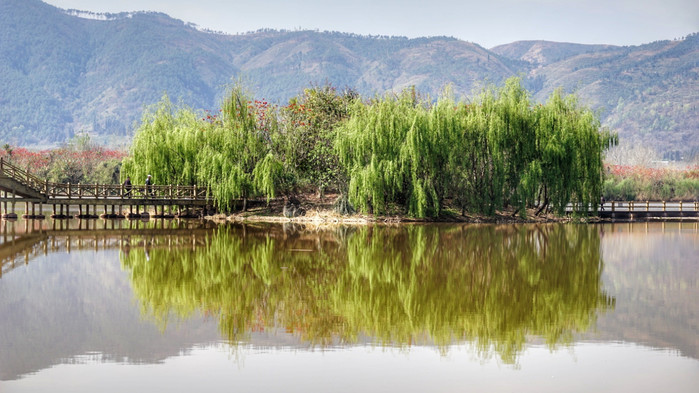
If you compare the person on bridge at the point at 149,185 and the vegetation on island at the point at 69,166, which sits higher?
the vegetation on island at the point at 69,166

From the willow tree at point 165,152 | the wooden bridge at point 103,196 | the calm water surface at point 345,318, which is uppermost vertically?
the willow tree at point 165,152

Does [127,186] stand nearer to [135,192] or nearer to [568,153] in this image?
[135,192]

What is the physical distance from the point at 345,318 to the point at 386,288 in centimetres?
360

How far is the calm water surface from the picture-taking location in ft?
37.0

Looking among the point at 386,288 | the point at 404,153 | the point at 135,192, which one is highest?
the point at 404,153

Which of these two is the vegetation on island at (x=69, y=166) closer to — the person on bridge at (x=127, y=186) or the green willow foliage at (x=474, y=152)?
the person on bridge at (x=127, y=186)

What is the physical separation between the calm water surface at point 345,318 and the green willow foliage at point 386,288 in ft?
0.20

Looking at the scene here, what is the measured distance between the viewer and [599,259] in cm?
2494

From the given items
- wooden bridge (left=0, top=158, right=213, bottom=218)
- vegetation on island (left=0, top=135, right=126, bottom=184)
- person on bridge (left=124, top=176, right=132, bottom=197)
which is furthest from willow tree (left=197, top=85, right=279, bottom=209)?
vegetation on island (left=0, top=135, right=126, bottom=184)

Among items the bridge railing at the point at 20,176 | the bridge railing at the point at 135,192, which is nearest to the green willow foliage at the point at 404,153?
the bridge railing at the point at 135,192

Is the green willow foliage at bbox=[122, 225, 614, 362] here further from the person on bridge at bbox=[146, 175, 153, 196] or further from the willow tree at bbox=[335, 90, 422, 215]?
the person on bridge at bbox=[146, 175, 153, 196]

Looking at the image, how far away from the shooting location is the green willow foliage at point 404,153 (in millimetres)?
39312

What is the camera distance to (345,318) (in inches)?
589

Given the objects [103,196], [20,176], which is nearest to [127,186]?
[103,196]
